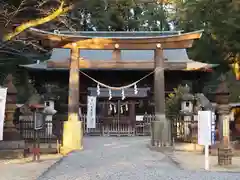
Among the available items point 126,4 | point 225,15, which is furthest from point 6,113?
point 126,4

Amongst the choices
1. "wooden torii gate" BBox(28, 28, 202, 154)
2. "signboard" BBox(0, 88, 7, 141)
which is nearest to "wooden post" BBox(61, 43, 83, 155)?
"wooden torii gate" BBox(28, 28, 202, 154)

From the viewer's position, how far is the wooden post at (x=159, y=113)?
1529 centimetres

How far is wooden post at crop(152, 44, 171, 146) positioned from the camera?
50.2 feet

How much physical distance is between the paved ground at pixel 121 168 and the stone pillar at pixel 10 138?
1.83 m

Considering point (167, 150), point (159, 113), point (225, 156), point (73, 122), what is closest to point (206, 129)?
point (225, 156)

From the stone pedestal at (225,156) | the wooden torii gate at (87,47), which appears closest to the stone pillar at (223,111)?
the stone pedestal at (225,156)

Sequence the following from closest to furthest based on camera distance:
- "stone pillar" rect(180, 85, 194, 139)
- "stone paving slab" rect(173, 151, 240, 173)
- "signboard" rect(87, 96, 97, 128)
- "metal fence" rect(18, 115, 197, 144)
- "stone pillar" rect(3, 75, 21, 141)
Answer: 1. "stone paving slab" rect(173, 151, 240, 173)
2. "stone pillar" rect(3, 75, 21, 141)
3. "metal fence" rect(18, 115, 197, 144)
4. "stone pillar" rect(180, 85, 194, 139)
5. "signboard" rect(87, 96, 97, 128)

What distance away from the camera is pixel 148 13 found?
35.2m

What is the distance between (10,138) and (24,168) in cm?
295

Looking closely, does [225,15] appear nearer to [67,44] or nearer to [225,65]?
[67,44]

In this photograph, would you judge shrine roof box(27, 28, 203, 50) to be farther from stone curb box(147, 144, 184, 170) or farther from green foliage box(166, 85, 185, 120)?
green foliage box(166, 85, 185, 120)

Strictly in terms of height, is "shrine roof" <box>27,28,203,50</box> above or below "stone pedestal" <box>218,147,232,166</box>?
above

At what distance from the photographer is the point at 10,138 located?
1330cm

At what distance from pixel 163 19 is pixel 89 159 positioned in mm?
25123
